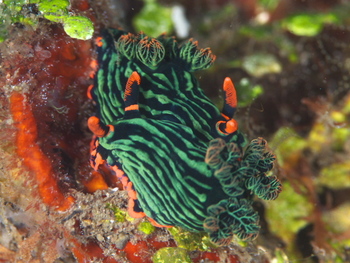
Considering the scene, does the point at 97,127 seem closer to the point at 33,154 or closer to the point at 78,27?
the point at 33,154

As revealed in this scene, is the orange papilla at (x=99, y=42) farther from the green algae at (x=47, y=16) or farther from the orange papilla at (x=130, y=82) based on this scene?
the orange papilla at (x=130, y=82)

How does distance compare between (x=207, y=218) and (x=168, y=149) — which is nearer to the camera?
(x=207, y=218)

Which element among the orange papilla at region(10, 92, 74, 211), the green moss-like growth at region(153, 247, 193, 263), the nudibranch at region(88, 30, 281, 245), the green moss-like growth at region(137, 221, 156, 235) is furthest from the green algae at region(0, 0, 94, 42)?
the green moss-like growth at region(153, 247, 193, 263)

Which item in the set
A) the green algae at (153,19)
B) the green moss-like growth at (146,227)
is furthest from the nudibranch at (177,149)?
the green algae at (153,19)

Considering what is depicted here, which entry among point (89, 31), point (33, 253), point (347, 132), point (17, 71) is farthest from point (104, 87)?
point (347, 132)

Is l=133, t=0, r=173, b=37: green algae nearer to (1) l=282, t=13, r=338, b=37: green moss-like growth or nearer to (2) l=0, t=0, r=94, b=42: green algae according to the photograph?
(1) l=282, t=13, r=338, b=37: green moss-like growth

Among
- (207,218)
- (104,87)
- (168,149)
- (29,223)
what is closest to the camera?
(207,218)

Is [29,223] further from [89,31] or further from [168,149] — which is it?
[89,31]
